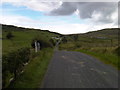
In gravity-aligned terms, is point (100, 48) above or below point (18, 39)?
below

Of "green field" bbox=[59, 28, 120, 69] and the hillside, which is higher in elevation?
the hillside

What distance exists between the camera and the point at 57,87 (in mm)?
8633

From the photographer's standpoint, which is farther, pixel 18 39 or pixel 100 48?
pixel 18 39

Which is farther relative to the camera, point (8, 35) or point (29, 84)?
point (8, 35)

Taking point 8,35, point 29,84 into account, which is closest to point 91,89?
point 29,84

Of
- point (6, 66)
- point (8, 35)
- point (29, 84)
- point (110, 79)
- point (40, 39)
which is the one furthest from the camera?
point (8, 35)

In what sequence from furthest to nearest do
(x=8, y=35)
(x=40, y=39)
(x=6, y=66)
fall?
(x=8, y=35) → (x=40, y=39) → (x=6, y=66)

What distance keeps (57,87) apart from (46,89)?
0.58 metres

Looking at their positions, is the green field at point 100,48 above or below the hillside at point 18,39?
below

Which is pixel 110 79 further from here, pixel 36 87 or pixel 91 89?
pixel 36 87

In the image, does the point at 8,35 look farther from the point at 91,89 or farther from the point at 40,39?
the point at 91,89

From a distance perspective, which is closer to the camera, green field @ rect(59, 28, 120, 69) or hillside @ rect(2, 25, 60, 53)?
green field @ rect(59, 28, 120, 69)

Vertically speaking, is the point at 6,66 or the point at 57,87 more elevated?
the point at 6,66

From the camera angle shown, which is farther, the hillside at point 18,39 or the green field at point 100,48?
the hillside at point 18,39
